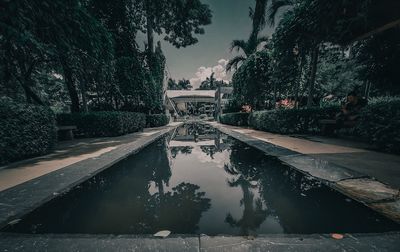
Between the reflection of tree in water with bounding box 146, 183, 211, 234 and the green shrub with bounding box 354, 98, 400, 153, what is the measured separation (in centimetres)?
556

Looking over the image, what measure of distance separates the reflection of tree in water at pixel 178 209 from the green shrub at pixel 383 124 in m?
5.56

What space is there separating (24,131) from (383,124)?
994cm

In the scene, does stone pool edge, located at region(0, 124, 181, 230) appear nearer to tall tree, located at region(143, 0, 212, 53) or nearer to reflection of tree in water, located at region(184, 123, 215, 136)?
reflection of tree in water, located at region(184, 123, 215, 136)

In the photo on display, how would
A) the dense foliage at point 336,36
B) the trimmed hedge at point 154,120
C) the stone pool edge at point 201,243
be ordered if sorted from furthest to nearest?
the trimmed hedge at point 154,120
the dense foliage at point 336,36
the stone pool edge at point 201,243

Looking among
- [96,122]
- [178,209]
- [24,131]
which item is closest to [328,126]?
[178,209]

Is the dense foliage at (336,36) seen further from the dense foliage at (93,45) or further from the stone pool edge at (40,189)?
the stone pool edge at (40,189)

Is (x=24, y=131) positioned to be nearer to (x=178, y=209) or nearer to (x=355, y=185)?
(x=178, y=209)

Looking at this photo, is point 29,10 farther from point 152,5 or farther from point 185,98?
point 185,98

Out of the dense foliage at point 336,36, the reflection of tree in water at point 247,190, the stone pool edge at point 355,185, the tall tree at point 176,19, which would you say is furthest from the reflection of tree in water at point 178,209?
the tall tree at point 176,19

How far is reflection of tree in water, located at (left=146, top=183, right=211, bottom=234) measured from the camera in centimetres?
202

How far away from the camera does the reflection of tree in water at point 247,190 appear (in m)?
2.08

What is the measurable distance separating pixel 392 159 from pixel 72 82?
15.3 metres

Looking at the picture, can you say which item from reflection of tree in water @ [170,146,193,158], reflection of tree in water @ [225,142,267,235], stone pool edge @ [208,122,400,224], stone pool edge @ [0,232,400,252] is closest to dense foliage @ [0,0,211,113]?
reflection of tree in water @ [170,146,193,158]

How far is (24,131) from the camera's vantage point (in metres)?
5.25
